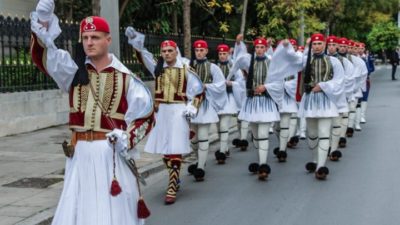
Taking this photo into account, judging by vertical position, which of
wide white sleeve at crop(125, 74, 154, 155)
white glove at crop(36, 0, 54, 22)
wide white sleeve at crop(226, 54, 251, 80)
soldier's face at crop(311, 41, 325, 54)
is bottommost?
wide white sleeve at crop(125, 74, 154, 155)

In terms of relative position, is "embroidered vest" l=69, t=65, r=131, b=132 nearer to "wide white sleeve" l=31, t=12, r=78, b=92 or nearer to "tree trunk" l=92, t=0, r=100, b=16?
"wide white sleeve" l=31, t=12, r=78, b=92

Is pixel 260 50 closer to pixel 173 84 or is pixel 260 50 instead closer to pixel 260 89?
pixel 260 89

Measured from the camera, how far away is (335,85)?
9320 millimetres

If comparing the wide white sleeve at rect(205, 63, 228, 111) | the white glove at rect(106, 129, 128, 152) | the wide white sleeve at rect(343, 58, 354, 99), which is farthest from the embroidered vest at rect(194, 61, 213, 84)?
the white glove at rect(106, 129, 128, 152)

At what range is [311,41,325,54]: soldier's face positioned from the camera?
9.32 meters

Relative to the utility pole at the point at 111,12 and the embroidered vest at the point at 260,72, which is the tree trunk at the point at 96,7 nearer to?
the utility pole at the point at 111,12

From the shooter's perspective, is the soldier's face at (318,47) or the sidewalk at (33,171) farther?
the soldier's face at (318,47)

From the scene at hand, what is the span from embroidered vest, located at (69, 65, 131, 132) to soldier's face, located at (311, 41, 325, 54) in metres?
5.18

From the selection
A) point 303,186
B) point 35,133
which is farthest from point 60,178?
point 35,133

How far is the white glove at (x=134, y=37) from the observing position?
25.4ft

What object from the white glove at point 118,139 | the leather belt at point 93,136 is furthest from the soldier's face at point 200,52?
the white glove at point 118,139

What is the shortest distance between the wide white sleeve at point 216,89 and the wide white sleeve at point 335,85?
147 centimetres

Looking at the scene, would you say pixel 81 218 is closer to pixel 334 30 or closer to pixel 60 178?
pixel 60 178

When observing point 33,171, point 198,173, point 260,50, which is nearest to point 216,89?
point 260,50
